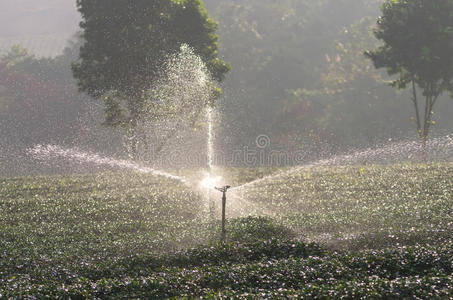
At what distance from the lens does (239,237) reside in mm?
15695

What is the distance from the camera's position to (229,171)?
Answer: 28.0 m

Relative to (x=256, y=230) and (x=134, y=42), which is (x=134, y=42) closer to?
(x=134, y=42)

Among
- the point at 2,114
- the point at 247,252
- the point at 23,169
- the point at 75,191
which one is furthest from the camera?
the point at 2,114

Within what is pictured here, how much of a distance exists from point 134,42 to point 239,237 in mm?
14131

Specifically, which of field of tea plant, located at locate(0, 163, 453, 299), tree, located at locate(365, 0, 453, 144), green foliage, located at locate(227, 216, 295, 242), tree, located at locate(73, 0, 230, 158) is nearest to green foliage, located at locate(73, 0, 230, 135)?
tree, located at locate(73, 0, 230, 158)

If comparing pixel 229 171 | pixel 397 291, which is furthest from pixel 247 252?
pixel 229 171

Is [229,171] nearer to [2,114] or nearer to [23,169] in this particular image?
[23,169]

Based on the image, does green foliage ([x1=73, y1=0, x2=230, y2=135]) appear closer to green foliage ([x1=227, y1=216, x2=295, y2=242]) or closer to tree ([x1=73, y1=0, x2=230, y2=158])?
tree ([x1=73, y1=0, x2=230, y2=158])

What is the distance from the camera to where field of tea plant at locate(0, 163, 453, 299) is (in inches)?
408

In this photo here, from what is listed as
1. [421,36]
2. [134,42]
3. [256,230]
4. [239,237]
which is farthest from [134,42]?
[421,36]

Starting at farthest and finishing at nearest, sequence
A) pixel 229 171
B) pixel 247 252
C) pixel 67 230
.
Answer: pixel 229 171 < pixel 67 230 < pixel 247 252

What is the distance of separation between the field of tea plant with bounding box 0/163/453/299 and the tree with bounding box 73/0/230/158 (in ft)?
15.3

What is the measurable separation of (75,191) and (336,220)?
12.2 m

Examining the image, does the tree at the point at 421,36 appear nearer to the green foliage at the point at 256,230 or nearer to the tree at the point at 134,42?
the tree at the point at 134,42
